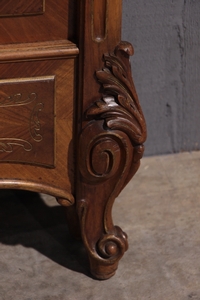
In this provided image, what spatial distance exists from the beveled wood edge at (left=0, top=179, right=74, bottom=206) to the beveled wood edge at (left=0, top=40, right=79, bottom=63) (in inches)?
11.4

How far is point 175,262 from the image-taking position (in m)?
1.67

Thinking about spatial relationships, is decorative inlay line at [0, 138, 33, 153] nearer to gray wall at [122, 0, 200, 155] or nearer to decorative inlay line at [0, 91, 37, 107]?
decorative inlay line at [0, 91, 37, 107]

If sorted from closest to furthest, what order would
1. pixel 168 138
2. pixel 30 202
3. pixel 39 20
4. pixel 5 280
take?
pixel 39 20
pixel 5 280
pixel 30 202
pixel 168 138

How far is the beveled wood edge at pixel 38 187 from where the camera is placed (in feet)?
4.66

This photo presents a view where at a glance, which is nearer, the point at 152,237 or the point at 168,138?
the point at 152,237

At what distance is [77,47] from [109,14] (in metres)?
0.10

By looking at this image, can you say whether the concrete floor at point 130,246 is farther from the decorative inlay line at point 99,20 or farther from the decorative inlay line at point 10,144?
the decorative inlay line at point 99,20

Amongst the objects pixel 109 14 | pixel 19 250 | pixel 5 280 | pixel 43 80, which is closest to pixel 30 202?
pixel 19 250

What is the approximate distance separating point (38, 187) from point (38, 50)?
0.33 m

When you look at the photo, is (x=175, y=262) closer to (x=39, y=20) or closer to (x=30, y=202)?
(x=30, y=202)

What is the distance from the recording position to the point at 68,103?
1.39 metres

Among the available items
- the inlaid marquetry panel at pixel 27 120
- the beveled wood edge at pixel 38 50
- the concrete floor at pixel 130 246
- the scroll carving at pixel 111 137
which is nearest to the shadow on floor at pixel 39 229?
the concrete floor at pixel 130 246

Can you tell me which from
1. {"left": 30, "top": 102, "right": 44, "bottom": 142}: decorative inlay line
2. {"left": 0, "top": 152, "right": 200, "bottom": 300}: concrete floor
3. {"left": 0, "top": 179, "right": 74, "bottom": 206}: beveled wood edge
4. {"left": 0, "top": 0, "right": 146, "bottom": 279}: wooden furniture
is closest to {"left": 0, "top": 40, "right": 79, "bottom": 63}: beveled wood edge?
{"left": 0, "top": 0, "right": 146, "bottom": 279}: wooden furniture

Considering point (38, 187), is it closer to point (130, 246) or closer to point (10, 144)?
point (10, 144)
